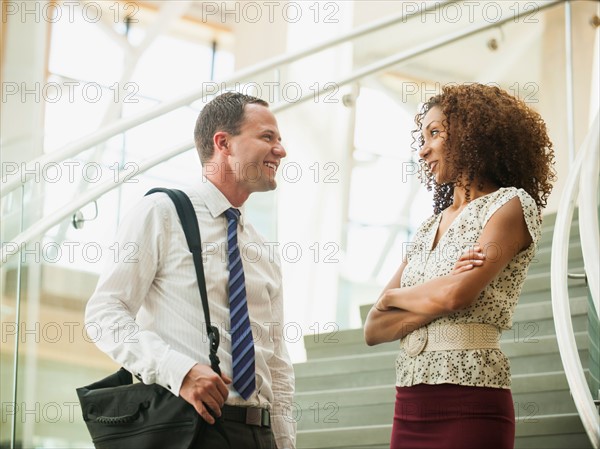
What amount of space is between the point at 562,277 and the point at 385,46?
20.6 ft

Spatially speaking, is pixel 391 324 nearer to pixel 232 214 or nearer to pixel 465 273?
pixel 465 273

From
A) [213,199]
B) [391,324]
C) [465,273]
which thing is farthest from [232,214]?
[465,273]

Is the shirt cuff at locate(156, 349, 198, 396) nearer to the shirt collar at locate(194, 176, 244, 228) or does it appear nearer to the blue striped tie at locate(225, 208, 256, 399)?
the blue striped tie at locate(225, 208, 256, 399)

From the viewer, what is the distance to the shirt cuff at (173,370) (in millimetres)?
2309

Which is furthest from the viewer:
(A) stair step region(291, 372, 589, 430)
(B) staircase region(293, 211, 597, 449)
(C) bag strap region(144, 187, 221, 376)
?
(A) stair step region(291, 372, 589, 430)

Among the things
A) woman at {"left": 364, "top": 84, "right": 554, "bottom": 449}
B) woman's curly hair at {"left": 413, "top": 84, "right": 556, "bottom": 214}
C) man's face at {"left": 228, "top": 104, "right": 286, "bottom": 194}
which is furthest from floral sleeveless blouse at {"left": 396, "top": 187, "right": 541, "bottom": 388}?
man's face at {"left": 228, "top": 104, "right": 286, "bottom": 194}

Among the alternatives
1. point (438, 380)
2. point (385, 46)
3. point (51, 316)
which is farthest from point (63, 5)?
point (438, 380)

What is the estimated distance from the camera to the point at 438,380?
8.52ft

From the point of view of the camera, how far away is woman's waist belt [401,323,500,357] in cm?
263

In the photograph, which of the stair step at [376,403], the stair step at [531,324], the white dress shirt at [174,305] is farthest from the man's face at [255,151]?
the stair step at [531,324]

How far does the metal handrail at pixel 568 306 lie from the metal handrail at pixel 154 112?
184 cm

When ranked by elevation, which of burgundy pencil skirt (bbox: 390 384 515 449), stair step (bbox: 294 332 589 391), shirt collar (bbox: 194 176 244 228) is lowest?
burgundy pencil skirt (bbox: 390 384 515 449)

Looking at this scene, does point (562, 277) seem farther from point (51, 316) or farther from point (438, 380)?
point (51, 316)

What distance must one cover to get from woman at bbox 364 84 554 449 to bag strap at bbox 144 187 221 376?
0.58m
